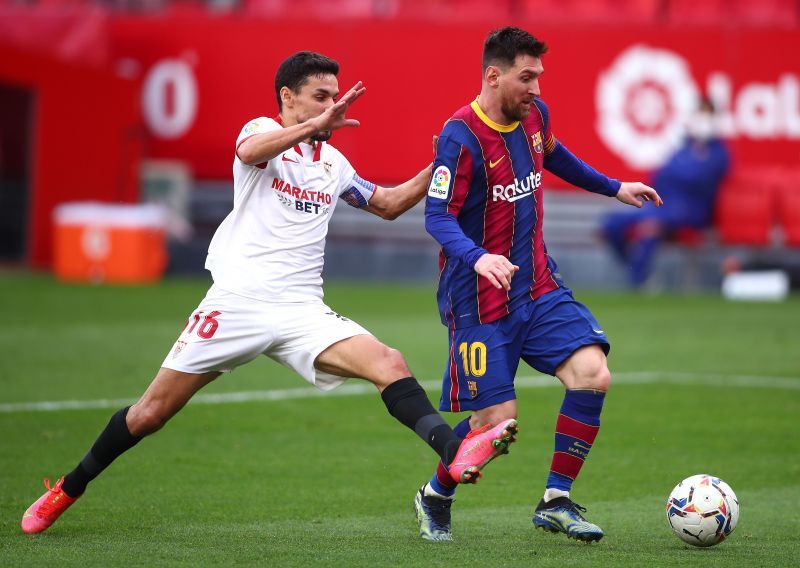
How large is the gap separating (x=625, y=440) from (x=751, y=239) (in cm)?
1251

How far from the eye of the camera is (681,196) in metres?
21.3

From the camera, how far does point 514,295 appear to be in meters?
6.62

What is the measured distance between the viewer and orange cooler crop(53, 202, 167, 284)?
22.6m

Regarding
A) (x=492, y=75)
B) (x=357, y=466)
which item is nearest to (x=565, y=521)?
(x=492, y=75)

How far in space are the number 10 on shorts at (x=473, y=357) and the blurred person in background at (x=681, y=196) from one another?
14.9 metres

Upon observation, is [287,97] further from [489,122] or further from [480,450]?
[480,450]

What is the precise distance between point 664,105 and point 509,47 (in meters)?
17.4

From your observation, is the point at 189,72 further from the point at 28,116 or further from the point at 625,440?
the point at 625,440

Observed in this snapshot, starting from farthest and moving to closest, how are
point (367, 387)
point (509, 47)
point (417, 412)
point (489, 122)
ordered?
point (367, 387) → point (489, 122) → point (509, 47) → point (417, 412)

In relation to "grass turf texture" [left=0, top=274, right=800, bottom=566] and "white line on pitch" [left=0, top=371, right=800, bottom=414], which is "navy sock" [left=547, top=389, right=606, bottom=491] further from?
"white line on pitch" [left=0, top=371, right=800, bottom=414]

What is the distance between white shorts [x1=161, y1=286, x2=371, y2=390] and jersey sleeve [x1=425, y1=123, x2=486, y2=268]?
0.59m

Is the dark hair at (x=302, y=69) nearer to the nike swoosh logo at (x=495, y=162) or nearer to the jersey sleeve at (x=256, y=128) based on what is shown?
the jersey sleeve at (x=256, y=128)

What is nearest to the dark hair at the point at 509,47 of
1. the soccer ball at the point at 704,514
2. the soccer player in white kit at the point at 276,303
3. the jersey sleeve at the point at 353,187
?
the soccer player in white kit at the point at 276,303

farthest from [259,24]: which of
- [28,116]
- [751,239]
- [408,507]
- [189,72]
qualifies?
[408,507]
